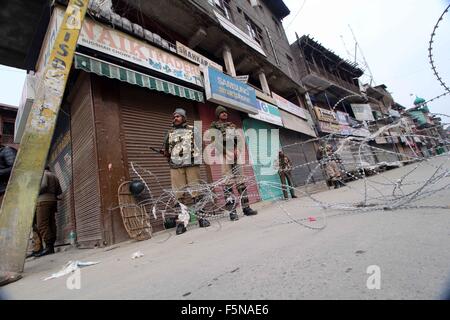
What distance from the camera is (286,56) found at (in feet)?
52.3

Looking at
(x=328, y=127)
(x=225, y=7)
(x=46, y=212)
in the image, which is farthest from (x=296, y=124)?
(x=46, y=212)

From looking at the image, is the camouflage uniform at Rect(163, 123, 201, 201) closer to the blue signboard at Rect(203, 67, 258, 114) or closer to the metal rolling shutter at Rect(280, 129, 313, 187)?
the blue signboard at Rect(203, 67, 258, 114)

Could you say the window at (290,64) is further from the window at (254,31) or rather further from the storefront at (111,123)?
the storefront at (111,123)

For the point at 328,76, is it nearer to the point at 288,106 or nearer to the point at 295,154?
the point at 288,106

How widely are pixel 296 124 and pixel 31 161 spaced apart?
36.9 ft

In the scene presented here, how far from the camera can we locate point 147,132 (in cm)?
516

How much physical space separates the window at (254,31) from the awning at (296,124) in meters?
5.19

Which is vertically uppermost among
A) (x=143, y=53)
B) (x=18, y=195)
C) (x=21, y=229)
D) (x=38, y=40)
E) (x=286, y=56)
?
(x=286, y=56)

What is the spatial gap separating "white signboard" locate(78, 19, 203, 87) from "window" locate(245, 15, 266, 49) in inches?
337
